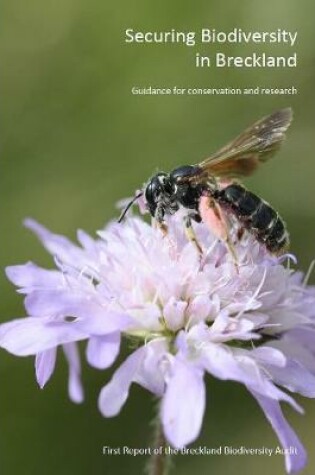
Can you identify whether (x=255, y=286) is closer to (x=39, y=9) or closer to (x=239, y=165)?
(x=239, y=165)

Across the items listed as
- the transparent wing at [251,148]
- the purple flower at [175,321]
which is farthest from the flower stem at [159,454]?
the transparent wing at [251,148]

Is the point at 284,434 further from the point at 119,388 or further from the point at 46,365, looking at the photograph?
the point at 46,365

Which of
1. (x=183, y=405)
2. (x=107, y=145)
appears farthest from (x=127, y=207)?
(x=107, y=145)

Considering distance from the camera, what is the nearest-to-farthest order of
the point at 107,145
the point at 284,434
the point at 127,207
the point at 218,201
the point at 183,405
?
the point at 183,405, the point at 284,434, the point at 218,201, the point at 127,207, the point at 107,145

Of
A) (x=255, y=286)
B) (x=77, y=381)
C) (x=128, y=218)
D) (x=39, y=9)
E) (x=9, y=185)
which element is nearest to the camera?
(x=77, y=381)

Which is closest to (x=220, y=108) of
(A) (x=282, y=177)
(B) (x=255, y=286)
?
(A) (x=282, y=177)

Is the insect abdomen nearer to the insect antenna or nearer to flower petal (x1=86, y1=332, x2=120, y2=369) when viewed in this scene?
the insect antenna
